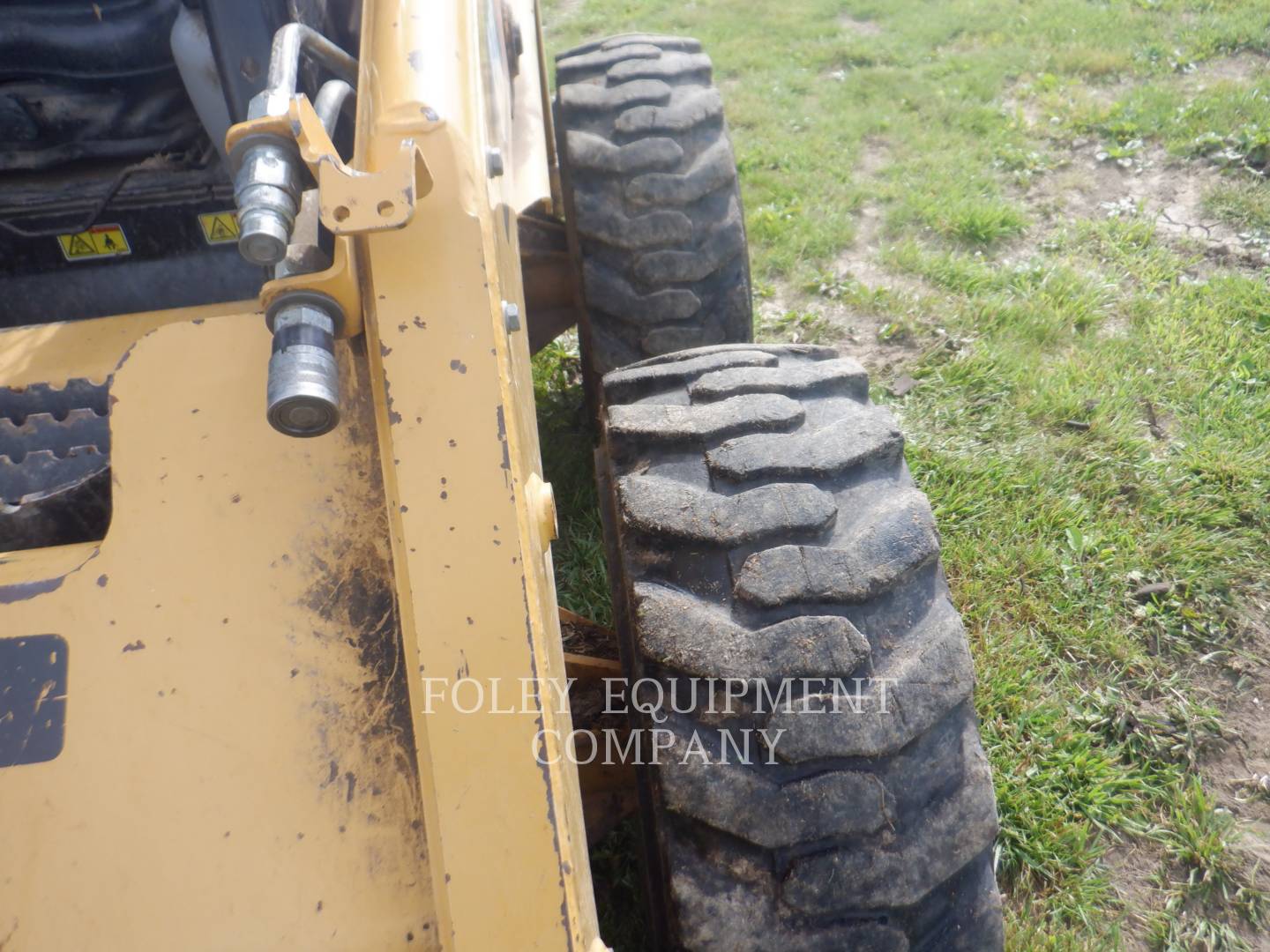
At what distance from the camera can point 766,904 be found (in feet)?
3.94

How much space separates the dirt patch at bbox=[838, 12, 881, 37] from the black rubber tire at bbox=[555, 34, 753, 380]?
3597 mm

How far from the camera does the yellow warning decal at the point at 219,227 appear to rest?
6.01 ft

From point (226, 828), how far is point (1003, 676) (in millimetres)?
1769

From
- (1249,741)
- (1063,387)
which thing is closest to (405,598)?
(1249,741)

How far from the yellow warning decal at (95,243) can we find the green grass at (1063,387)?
1261 millimetres

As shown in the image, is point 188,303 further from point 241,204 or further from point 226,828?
point 226,828

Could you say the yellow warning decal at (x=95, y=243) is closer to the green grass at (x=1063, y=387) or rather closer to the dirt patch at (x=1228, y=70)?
the green grass at (x=1063, y=387)

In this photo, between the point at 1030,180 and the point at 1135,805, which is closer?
the point at 1135,805

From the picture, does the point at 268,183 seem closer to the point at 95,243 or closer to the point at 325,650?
the point at 325,650

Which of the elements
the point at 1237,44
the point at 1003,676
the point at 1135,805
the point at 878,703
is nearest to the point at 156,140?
the point at 878,703

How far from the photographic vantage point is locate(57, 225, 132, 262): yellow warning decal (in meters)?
1.83

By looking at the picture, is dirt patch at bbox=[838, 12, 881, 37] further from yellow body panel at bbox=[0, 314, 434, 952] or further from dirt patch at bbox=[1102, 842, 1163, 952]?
yellow body panel at bbox=[0, 314, 434, 952]

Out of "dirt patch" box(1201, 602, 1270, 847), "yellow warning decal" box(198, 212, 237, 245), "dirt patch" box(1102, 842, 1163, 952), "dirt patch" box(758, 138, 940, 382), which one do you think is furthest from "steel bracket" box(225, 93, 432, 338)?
"dirt patch" box(758, 138, 940, 382)

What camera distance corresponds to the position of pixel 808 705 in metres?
1.21
